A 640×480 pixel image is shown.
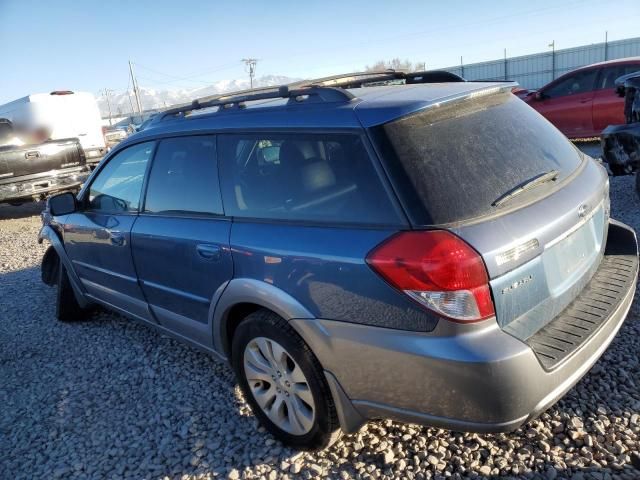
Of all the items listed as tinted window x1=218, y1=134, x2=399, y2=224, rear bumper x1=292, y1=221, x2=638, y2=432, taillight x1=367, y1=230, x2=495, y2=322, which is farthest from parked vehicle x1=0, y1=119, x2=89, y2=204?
taillight x1=367, y1=230, x2=495, y2=322

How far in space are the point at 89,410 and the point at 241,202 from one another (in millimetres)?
1700

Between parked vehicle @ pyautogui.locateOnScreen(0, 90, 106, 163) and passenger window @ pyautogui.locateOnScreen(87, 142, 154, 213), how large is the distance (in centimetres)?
879

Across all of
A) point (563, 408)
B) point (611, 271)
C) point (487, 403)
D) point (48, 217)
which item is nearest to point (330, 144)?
point (487, 403)

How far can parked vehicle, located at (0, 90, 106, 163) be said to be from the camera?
12.2 m

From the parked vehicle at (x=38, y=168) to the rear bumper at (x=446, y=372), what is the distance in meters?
8.91

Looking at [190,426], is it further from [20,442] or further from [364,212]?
[364,212]

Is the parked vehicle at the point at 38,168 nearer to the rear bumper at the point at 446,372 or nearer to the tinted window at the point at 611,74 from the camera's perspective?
the rear bumper at the point at 446,372

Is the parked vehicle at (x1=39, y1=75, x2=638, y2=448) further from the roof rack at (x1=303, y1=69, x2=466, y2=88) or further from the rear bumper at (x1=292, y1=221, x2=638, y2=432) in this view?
the roof rack at (x1=303, y1=69, x2=466, y2=88)

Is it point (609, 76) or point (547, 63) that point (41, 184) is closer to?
point (609, 76)

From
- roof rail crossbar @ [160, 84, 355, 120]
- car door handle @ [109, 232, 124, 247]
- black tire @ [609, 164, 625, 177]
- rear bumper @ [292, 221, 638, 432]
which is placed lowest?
black tire @ [609, 164, 625, 177]

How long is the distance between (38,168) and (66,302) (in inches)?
244

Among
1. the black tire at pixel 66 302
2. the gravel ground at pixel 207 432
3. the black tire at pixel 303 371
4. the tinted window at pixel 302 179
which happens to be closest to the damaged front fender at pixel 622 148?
the gravel ground at pixel 207 432

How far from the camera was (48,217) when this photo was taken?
4504 millimetres

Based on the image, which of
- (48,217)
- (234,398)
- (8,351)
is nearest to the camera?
(234,398)
